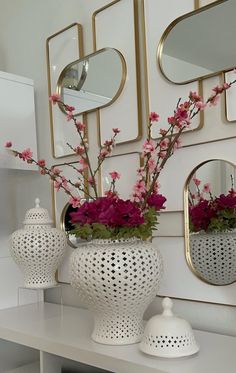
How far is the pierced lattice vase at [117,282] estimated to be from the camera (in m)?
1.15

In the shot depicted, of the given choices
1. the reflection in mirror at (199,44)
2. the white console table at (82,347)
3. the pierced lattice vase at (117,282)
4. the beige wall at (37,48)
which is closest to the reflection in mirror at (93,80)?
the beige wall at (37,48)

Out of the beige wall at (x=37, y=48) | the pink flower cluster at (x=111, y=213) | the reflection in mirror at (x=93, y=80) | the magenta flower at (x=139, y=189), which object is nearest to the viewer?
the pink flower cluster at (x=111, y=213)

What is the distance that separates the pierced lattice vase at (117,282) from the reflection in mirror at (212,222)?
0.57ft

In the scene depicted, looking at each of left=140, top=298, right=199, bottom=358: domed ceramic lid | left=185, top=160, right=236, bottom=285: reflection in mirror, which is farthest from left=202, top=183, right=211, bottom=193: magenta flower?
left=140, top=298, right=199, bottom=358: domed ceramic lid

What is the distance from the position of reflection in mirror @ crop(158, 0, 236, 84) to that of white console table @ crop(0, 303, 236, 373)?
797mm

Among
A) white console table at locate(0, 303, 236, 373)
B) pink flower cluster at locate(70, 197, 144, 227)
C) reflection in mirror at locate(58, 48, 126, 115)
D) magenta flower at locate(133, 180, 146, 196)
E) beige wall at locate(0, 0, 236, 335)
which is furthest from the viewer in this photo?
beige wall at locate(0, 0, 236, 335)

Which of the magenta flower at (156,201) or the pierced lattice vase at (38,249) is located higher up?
the magenta flower at (156,201)

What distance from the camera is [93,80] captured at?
1.68 m

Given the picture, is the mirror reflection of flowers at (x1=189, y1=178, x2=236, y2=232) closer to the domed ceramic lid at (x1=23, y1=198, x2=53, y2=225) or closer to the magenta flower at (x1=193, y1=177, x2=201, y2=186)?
the magenta flower at (x1=193, y1=177, x2=201, y2=186)

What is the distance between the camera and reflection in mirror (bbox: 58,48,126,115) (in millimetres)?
1584

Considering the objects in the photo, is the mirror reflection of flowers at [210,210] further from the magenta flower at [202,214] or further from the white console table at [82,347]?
the white console table at [82,347]

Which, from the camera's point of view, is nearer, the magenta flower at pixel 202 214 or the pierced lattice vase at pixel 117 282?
the pierced lattice vase at pixel 117 282

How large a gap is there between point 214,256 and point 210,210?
0.46ft

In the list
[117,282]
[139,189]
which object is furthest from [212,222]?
[117,282]
